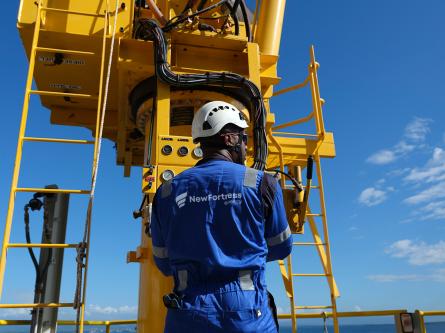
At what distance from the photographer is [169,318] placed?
2.06 m

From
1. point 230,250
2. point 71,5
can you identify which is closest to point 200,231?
point 230,250

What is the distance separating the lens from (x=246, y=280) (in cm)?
202

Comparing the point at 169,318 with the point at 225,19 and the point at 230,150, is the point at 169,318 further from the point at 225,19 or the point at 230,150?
the point at 225,19

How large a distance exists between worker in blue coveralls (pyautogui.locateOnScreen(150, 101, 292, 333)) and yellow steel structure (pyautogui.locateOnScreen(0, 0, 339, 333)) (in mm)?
1674

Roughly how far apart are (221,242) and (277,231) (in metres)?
0.35

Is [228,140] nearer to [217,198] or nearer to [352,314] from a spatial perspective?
[217,198]

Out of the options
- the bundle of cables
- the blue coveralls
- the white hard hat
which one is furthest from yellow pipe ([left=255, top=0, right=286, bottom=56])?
→ the blue coveralls

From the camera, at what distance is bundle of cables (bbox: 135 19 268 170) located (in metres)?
4.45

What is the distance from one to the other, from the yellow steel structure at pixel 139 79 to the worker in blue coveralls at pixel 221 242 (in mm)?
1674

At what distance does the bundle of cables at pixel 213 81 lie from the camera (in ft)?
14.6

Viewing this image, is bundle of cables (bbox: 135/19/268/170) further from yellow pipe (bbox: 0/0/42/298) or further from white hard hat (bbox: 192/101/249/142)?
white hard hat (bbox: 192/101/249/142)

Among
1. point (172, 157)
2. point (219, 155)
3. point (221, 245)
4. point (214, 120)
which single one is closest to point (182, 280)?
point (221, 245)

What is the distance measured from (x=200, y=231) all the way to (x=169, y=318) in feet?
1.47

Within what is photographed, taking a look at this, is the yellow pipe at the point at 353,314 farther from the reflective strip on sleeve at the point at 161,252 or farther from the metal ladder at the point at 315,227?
the reflective strip on sleeve at the point at 161,252
